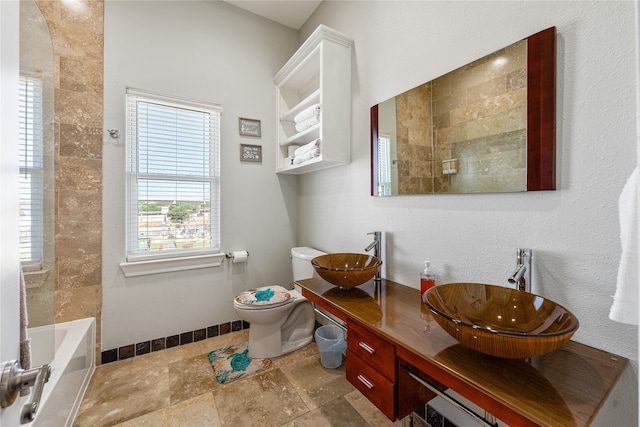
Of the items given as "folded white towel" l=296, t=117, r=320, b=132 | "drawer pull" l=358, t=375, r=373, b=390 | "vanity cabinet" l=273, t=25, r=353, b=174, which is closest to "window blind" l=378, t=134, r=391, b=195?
"vanity cabinet" l=273, t=25, r=353, b=174

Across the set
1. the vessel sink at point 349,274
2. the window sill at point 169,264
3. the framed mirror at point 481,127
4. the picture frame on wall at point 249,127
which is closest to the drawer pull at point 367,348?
the vessel sink at point 349,274

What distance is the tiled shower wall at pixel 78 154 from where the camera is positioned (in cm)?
183

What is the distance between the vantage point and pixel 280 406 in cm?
160

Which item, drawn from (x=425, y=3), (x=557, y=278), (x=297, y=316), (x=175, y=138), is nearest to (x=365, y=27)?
(x=425, y=3)

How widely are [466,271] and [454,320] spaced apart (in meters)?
0.58

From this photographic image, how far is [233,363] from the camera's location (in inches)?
79.3

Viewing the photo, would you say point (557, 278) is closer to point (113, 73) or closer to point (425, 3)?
point (425, 3)

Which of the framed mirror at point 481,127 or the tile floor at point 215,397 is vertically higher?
the framed mirror at point 481,127

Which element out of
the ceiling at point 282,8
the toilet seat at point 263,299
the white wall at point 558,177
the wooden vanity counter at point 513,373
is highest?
the ceiling at point 282,8

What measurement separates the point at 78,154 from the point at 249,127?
1.28 meters

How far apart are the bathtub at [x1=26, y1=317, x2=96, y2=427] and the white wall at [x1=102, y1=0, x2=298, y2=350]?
0.18m

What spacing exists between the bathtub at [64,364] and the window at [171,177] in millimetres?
567

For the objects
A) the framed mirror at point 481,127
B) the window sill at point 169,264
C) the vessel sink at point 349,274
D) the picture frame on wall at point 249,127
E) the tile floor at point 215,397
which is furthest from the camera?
the picture frame on wall at point 249,127

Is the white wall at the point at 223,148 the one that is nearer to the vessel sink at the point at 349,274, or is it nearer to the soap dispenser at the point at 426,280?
the vessel sink at the point at 349,274
